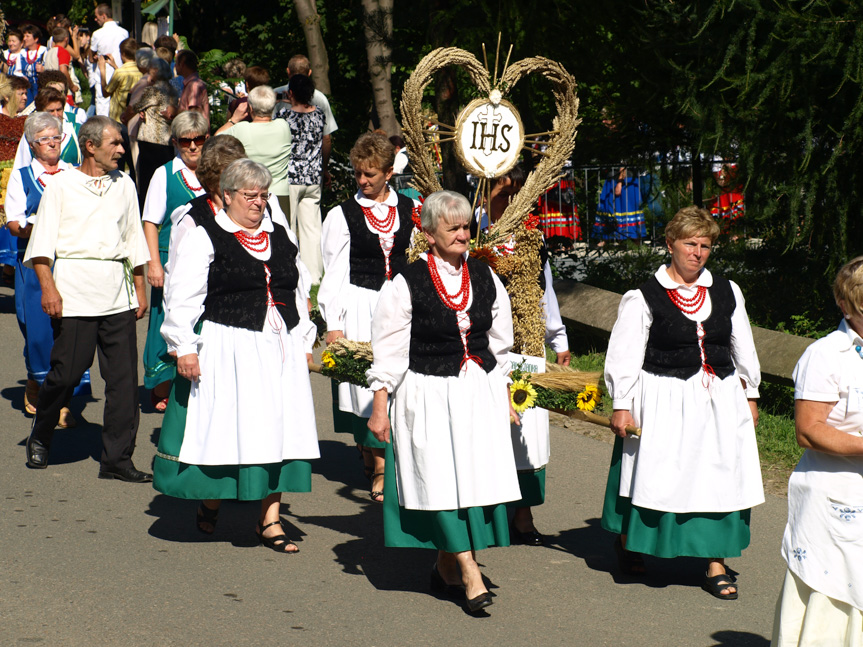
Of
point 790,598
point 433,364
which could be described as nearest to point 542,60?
point 433,364

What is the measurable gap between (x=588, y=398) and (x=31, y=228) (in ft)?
15.5

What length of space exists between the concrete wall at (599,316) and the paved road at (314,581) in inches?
70.3

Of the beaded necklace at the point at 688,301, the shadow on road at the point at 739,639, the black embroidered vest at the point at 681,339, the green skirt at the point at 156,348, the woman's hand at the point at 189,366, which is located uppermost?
the beaded necklace at the point at 688,301

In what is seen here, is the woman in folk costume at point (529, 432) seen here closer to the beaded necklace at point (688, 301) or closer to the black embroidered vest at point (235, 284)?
the beaded necklace at point (688, 301)

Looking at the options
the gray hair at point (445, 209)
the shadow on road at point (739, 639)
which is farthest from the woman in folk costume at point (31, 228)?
the shadow on road at point (739, 639)

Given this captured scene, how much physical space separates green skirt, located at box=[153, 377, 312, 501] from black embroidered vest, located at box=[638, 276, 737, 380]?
189cm

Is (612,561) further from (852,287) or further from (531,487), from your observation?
(852,287)

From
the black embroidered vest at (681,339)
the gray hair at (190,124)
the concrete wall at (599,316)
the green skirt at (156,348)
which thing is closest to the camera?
the black embroidered vest at (681,339)

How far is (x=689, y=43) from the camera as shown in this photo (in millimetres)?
9578

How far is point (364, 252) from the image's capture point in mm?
7012

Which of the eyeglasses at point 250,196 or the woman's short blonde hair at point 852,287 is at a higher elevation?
the eyeglasses at point 250,196

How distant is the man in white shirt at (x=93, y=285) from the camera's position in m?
7.16

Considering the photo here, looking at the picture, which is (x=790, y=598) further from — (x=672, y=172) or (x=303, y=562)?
(x=672, y=172)

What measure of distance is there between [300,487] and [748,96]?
5.20 m
